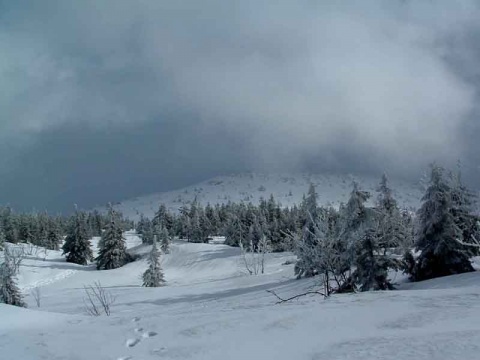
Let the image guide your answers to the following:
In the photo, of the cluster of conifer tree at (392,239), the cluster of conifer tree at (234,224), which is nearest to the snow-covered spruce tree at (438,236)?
the cluster of conifer tree at (392,239)

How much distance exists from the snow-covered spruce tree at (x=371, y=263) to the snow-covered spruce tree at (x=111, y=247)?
54.5m

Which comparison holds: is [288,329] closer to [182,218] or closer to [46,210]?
[182,218]

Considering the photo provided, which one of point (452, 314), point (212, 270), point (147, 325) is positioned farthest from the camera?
point (212, 270)

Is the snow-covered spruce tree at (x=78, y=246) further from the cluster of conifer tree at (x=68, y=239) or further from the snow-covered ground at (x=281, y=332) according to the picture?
the snow-covered ground at (x=281, y=332)

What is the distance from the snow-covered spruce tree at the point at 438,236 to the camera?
24594 millimetres

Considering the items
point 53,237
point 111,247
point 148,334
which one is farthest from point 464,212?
point 53,237

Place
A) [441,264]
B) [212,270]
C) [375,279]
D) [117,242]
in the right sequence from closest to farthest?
1. [375,279]
2. [441,264]
3. [212,270]
4. [117,242]

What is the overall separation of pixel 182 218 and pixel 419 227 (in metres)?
95.1

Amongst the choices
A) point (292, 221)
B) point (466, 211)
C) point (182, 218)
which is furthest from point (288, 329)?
point (182, 218)

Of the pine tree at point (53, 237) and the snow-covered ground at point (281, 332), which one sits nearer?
the snow-covered ground at point (281, 332)

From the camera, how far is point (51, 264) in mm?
75375

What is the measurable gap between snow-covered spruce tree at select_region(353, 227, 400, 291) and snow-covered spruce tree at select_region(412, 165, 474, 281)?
352cm

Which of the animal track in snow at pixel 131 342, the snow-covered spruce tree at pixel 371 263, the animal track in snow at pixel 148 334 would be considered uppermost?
the animal track in snow at pixel 131 342

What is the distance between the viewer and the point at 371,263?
22.8 meters
